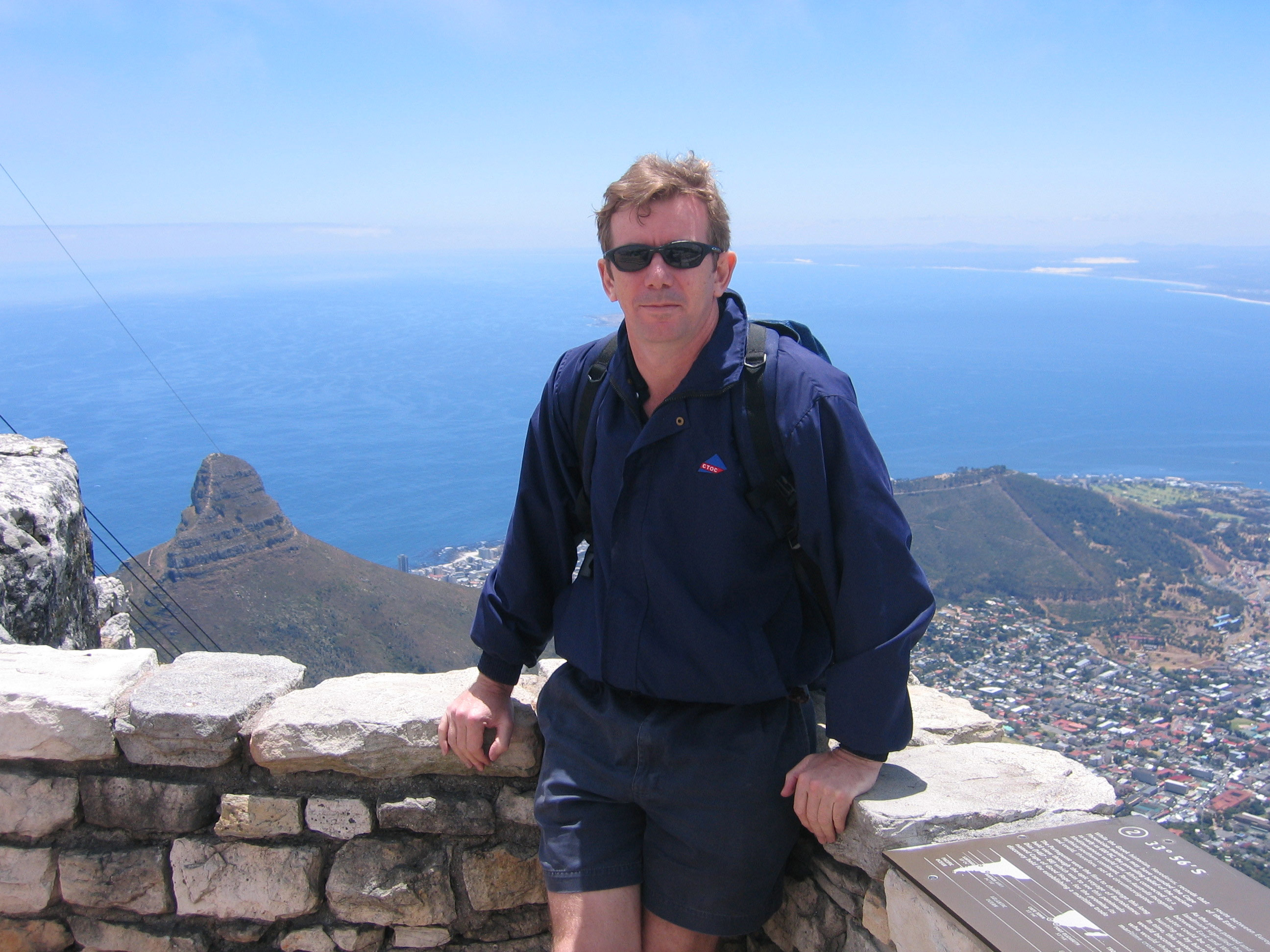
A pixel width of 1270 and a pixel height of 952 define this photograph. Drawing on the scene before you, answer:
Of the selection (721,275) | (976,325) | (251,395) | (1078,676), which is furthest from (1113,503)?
(976,325)

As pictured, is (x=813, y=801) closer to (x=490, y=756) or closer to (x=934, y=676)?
(x=490, y=756)

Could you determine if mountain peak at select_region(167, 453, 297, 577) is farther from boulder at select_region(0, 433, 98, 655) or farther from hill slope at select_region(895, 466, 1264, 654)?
hill slope at select_region(895, 466, 1264, 654)

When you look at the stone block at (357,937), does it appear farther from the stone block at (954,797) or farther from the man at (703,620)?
the stone block at (954,797)

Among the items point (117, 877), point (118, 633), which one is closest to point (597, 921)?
point (117, 877)

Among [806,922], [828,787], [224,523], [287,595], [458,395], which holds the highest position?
[828,787]

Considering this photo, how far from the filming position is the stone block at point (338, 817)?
257 centimetres

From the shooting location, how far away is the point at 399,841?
2611mm

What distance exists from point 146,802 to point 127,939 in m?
0.49

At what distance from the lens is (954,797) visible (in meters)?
2.04

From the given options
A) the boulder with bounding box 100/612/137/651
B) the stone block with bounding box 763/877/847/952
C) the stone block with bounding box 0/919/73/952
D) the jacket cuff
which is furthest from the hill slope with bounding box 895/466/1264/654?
the stone block with bounding box 0/919/73/952

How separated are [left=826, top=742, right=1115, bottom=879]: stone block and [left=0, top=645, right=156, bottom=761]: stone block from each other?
214 cm

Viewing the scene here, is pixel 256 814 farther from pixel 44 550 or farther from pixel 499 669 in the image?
pixel 44 550

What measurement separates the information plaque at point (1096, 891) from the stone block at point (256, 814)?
69.8 inches

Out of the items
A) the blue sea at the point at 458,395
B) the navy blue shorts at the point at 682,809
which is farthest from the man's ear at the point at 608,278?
the blue sea at the point at 458,395
